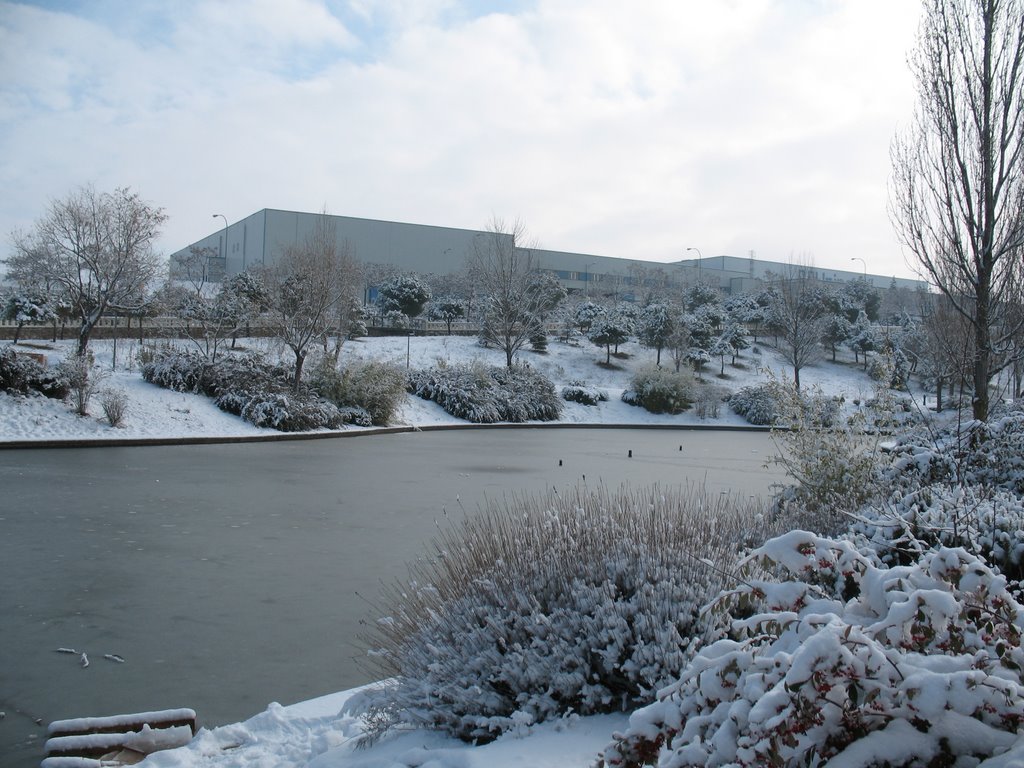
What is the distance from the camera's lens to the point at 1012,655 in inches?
76.9

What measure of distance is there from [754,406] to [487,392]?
1031 centimetres

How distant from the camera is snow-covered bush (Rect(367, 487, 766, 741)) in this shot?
317 centimetres

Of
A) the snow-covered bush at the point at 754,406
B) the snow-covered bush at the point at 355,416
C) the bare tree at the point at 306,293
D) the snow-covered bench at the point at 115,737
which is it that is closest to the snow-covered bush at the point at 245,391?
the snow-covered bush at the point at 355,416

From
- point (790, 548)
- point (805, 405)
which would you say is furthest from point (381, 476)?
point (790, 548)

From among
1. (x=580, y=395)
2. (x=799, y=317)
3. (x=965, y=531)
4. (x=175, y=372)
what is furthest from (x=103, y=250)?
(x=799, y=317)

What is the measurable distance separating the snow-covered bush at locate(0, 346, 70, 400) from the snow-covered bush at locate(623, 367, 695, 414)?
18646mm

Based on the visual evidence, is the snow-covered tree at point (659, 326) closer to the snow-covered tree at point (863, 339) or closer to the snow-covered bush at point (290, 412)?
the snow-covered tree at point (863, 339)

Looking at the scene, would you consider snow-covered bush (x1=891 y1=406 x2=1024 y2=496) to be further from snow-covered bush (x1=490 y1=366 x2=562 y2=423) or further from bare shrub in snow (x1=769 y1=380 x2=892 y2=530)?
snow-covered bush (x1=490 y1=366 x2=562 y2=423)

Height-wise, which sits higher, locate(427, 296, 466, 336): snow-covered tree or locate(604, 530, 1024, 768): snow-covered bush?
locate(427, 296, 466, 336): snow-covered tree

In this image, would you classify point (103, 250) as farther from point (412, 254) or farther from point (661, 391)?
point (412, 254)

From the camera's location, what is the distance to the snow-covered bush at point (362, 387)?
21.6m

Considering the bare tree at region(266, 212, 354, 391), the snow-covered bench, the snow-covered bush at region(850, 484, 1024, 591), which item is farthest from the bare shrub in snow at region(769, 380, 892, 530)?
the bare tree at region(266, 212, 354, 391)

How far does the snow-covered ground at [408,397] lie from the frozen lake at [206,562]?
148 cm

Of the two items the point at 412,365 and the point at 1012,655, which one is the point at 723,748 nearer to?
the point at 1012,655
